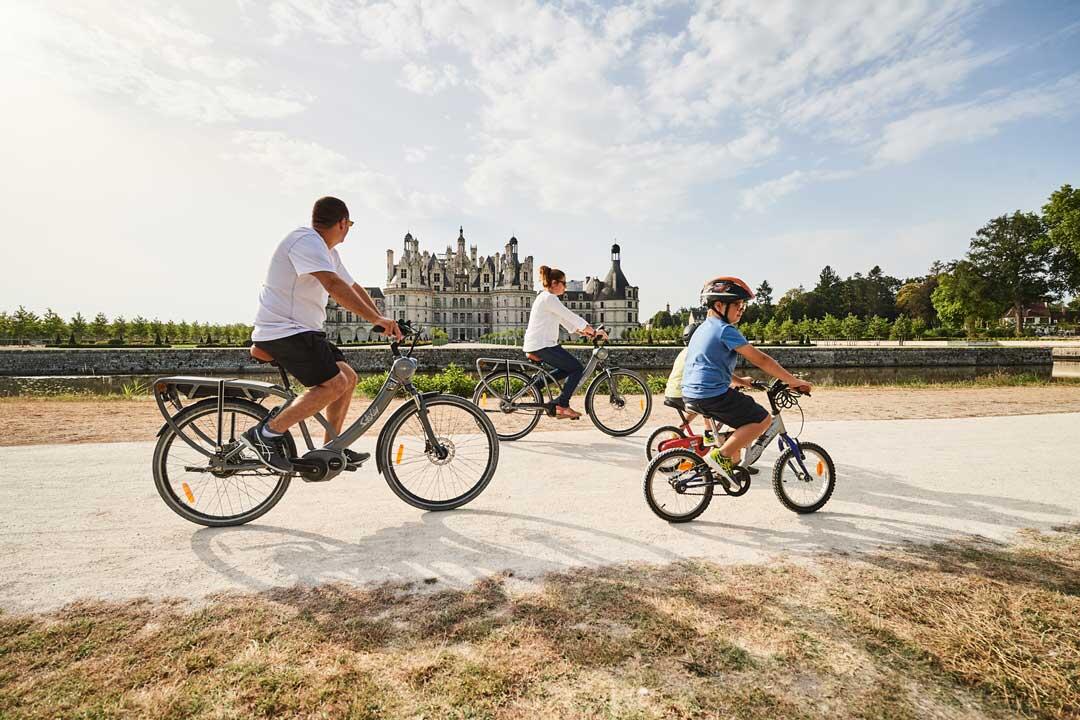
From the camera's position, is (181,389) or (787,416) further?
(787,416)

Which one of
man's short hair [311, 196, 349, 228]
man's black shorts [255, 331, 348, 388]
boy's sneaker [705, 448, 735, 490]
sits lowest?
boy's sneaker [705, 448, 735, 490]

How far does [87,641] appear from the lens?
6.63 feet

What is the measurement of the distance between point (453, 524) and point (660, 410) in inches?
228

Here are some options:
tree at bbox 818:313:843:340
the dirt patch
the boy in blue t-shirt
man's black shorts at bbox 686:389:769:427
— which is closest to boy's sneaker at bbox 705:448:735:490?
the boy in blue t-shirt

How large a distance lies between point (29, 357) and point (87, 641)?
39341 mm

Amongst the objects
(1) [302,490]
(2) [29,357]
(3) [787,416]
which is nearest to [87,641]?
(1) [302,490]

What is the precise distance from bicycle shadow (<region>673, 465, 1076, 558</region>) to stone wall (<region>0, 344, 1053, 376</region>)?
81.0ft

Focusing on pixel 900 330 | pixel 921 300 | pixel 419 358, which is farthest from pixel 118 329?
pixel 921 300

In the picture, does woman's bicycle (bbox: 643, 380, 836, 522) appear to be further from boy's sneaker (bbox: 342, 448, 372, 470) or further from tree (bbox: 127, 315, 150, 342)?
tree (bbox: 127, 315, 150, 342)

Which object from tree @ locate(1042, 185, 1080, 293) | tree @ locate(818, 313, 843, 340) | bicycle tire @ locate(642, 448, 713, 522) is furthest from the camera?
tree @ locate(818, 313, 843, 340)

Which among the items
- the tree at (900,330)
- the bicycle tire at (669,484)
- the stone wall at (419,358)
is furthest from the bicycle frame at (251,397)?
the tree at (900,330)

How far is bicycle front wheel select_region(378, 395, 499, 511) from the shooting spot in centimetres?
362

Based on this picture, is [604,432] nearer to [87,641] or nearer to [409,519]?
[409,519]

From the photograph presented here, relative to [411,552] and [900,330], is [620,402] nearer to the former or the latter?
[411,552]
